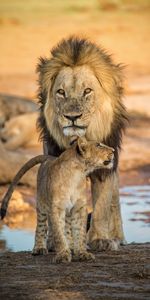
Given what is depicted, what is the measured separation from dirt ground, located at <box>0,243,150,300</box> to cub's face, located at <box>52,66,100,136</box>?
88 centimetres

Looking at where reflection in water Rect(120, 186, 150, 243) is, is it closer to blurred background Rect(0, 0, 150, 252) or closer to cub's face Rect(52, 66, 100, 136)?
blurred background Rect(0, 0, 150, 252)

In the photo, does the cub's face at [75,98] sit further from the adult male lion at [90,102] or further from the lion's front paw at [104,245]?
the lion's front paw at [104,245]

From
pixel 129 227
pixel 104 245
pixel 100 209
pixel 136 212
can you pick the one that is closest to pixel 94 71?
pixel 100 209

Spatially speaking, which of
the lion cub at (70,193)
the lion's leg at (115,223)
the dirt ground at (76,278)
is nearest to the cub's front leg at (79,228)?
the lion cub at (70,193)

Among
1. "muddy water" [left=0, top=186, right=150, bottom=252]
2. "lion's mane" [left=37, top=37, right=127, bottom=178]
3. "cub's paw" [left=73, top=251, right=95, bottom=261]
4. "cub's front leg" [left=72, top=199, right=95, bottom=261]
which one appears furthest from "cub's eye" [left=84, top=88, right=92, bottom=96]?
"muddy water" [left=0, top=186, right=150, bottom=252]

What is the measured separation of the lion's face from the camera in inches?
262

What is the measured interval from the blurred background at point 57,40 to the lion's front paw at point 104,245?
248 inches

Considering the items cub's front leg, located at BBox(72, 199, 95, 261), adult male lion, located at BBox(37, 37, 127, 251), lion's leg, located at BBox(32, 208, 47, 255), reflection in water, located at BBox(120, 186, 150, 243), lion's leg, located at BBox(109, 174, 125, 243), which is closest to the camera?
cub's front leg, located at BBox(72, 199, 95, 261)

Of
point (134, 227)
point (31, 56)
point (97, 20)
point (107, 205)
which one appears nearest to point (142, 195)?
point (134, 227)

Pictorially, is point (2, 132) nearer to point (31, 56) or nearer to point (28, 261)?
point (31, 56)

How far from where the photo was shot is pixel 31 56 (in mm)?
20688

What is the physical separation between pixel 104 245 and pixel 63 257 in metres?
0.89

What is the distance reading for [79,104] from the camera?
6688 mm

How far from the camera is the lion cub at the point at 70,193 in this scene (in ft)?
19.2
